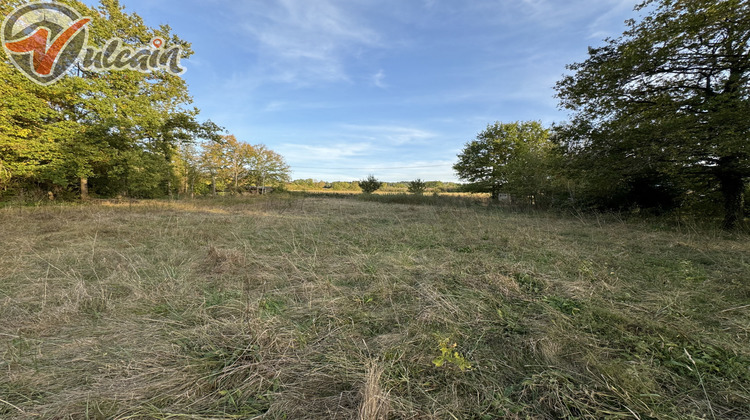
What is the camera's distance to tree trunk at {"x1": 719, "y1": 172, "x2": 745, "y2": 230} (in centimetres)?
808

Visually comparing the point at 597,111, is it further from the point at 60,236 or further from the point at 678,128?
the point at 60,236

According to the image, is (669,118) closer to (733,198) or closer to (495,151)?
(733,198)

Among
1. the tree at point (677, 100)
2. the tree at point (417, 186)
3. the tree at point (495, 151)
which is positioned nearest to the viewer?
the tree at point (677, 100)

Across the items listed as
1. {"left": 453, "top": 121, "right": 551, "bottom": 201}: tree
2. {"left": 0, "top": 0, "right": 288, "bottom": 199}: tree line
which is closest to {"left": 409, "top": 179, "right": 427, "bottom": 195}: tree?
{"left": 453, "top": 121, "right": 551, "bottom": 201}: tree

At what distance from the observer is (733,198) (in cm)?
824

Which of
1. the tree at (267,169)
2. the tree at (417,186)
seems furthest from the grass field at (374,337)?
the tree at (267,169)

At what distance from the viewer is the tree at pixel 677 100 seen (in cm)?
676

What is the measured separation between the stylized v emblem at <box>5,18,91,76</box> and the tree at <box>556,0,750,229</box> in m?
22.6

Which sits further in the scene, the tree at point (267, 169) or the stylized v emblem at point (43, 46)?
the tree at point (267, 169)

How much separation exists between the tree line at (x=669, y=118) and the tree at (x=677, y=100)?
0.03 metres

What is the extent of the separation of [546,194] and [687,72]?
8755 millimetres

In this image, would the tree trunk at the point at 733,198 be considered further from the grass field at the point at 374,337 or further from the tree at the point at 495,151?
the tree at the point at 495,151

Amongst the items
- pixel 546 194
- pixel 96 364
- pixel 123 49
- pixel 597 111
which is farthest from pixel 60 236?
pixel 546 194

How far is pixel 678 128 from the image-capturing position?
7.20m
